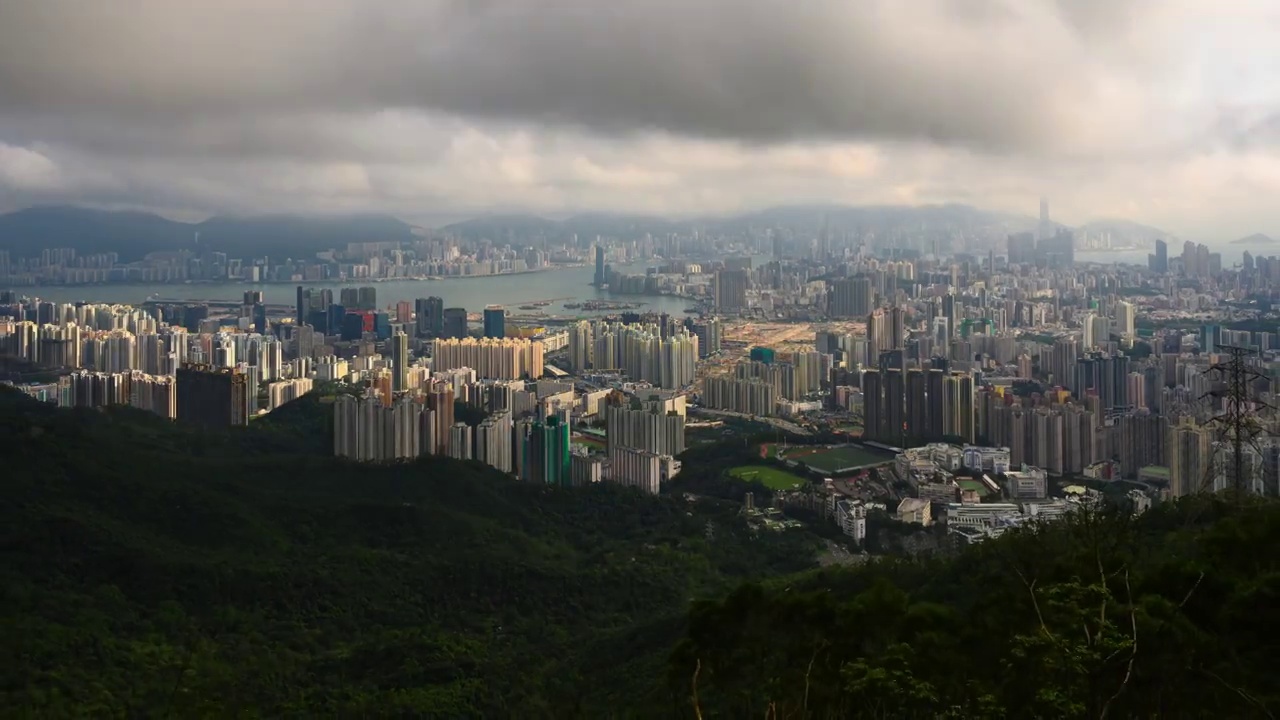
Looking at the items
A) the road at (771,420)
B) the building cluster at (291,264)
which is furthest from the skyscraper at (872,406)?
the building cluster at (291,264)

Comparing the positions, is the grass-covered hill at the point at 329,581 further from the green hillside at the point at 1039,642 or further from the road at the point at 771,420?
the road at the point at 771,420

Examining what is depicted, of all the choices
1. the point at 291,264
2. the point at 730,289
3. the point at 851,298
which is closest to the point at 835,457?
the point at 851,298

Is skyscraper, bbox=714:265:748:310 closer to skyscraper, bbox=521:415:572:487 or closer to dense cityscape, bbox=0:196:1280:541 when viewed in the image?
dense cityscape, bbox=0:196:1280:541

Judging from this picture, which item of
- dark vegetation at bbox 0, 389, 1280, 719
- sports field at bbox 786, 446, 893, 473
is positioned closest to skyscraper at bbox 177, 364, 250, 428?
dark vegetation at bbox 0, 389, 1280, 719

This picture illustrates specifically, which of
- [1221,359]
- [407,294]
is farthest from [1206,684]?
[407,294]

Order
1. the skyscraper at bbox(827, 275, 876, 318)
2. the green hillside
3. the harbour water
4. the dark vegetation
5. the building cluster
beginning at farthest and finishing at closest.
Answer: the building cluster < the harbour water < the skyscraper at bbox(827, 275, 876, 318) < the dark vegetation < the green hillside
